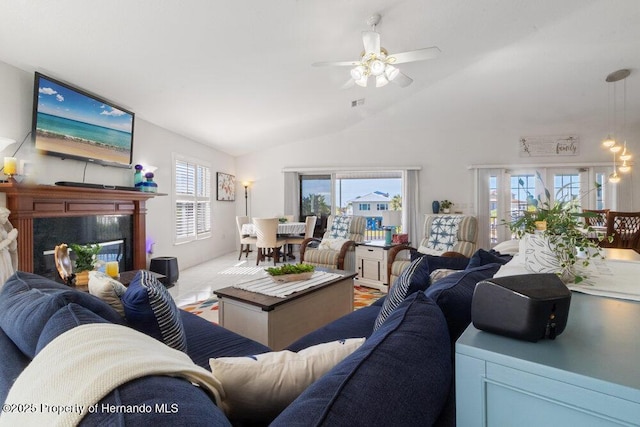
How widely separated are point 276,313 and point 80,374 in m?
1.52

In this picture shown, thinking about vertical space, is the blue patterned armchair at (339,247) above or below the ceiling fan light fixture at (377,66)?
below

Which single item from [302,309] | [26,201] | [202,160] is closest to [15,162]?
[26,201]

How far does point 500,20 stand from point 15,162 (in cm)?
475

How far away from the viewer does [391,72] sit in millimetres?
2912

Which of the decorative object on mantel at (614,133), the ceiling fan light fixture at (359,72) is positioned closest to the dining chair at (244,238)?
the ceiling fan light fixture at (359,72)

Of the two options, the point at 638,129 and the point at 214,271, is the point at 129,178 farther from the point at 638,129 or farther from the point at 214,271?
the point at 638,129

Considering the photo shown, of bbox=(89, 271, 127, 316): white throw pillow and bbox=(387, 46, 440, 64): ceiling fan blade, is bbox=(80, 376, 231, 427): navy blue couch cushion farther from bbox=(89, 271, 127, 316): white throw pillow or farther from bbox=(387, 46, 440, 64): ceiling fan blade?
bbox=(387, 46, 440, 64): ceiling fan blade

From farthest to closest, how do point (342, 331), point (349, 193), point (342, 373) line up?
point (349, 193) → point (342, 331) → point (342, 373)

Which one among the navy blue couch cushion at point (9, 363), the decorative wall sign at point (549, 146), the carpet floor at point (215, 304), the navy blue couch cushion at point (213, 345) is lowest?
the carpet floor at point (215, 304)

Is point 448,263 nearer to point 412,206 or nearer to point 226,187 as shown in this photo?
point 412,206

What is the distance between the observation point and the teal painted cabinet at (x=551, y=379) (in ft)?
1.59

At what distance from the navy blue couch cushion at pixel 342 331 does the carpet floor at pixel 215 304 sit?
4.62 ft

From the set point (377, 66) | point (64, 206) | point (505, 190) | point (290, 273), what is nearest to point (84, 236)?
point (64, 206)

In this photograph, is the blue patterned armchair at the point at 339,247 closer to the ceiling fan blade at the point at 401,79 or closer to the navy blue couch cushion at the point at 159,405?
the ceiling fan blade at the point at 401,79
